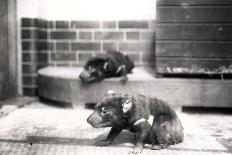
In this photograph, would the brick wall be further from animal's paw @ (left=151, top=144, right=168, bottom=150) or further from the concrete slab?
animal's paw @ (left=151, top=144, right=168, bottom=150)

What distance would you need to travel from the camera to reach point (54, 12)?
6730mm

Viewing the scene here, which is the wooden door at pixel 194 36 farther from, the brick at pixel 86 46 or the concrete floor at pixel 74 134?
the brick at pixel 86 46

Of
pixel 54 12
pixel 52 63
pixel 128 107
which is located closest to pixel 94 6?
pixel 54 12

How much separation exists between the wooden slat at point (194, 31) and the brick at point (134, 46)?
1.29 metres

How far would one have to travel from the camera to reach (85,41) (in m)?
6.63

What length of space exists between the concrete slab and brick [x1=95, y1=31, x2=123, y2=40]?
6.21 ft

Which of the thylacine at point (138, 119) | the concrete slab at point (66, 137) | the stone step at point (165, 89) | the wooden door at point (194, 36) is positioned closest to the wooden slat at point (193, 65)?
the wooden door at point (194, 36)

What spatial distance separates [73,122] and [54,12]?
107 inches

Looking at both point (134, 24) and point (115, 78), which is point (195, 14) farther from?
point (134, 24)

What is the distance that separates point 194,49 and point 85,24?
216cm

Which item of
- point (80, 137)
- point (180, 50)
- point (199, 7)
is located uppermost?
point (199, 7)

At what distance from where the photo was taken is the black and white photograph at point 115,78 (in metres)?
3.54

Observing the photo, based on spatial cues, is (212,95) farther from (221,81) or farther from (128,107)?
(128,107)

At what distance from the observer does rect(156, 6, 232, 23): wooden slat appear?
199 inches
